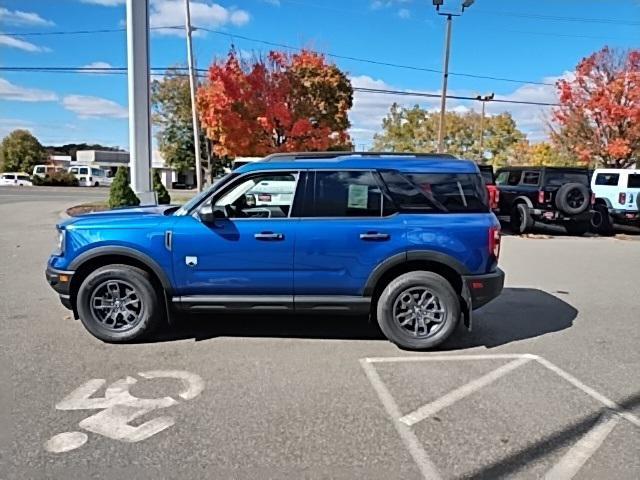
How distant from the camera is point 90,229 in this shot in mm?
5020

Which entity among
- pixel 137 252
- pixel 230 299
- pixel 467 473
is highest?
pixel 137 252

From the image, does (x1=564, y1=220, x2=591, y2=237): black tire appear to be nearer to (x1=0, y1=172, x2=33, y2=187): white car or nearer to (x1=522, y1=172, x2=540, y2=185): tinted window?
(x1=522, y1=172, x2=540, y2=185): tinted window

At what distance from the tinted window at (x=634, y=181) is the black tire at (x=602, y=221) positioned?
3.04 ft

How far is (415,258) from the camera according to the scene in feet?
16.3

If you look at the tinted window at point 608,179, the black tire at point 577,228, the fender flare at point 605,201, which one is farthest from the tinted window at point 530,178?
the tinted window at point 608,179

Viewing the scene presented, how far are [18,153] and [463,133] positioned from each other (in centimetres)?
5963

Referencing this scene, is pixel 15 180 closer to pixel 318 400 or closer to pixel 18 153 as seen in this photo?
pixel 18 153

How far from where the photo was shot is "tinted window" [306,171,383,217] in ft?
16.5

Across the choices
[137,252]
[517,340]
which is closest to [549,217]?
[517,340]

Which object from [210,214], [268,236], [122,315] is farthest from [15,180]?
[268,236]

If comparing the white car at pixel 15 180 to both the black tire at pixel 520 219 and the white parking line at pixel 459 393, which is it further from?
the white parking line at pixel 459 393

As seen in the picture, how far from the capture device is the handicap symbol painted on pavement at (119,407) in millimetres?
3284

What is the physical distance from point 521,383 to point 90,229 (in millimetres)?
4071

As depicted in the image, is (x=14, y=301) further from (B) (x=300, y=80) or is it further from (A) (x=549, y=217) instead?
(B) (x=300, y=80)
